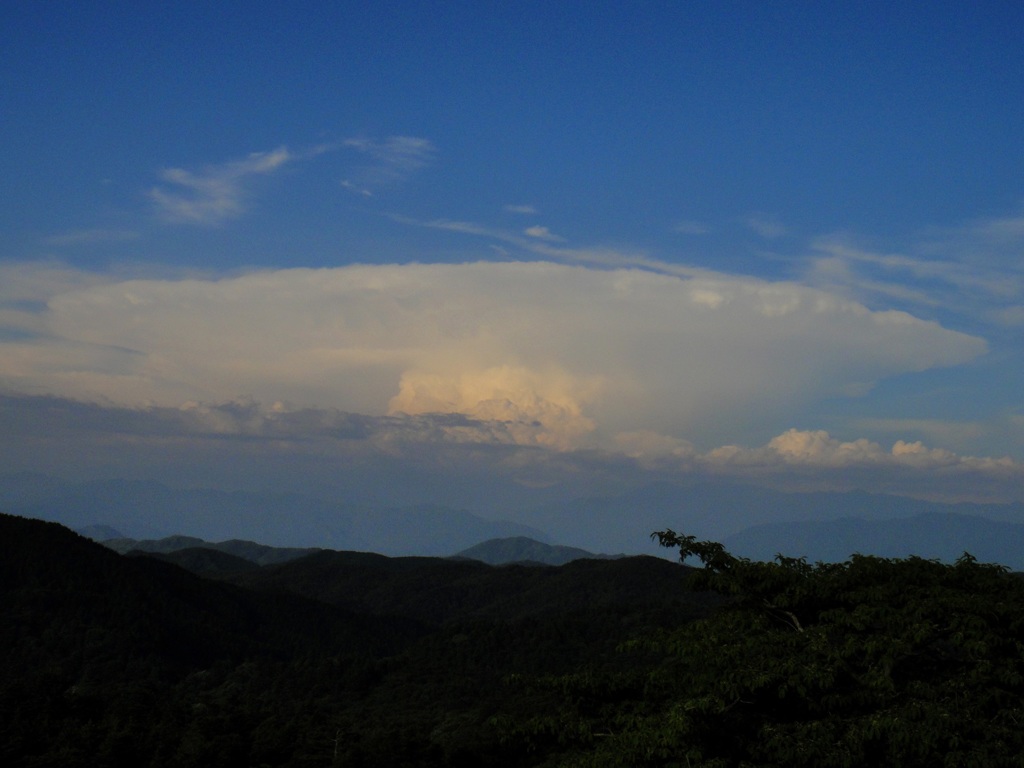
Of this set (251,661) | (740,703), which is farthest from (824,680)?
(251,661)

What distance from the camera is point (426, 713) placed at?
79.9m

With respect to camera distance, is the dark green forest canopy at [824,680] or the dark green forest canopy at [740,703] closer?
the dark green forest canopy at [824,680]

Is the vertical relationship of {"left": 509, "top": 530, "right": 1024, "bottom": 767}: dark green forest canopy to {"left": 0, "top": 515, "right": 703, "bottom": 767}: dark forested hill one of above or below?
above

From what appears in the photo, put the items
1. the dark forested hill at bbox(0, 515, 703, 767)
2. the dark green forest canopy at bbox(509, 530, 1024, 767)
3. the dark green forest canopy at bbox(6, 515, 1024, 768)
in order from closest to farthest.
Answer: the dark green forest canopy at bbox(509, 530, 1024, 767)
the dark green forest canopy at bbox(6, 515, 1024, 768)
the dark forested hill at bbox(0, 515, 703, 767)

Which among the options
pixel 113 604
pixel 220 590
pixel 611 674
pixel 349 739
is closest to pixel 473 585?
pixel 220 590

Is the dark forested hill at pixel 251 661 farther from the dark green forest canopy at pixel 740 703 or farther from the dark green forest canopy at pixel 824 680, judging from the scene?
the dark green forest canopy at pixel 824 680

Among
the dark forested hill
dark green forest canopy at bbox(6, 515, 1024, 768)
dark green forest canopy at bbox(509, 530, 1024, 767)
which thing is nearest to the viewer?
dark green forest canopy at bbox(509, 530, 1024, 767)

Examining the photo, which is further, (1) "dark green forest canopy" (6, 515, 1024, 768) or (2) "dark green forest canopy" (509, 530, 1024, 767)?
(1) "dark green forest canopy" (6, 515, 1024, 768)

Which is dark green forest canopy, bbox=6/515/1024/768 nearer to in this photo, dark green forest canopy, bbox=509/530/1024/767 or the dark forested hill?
dark green forest canopy, bbox=509/530/1024/767

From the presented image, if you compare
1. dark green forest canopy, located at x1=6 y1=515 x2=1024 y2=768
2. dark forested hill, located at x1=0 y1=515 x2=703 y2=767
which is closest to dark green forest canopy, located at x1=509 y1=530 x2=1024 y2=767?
dark green forest canopy, located at x1=6 y1=515 x2=1024 y2=768

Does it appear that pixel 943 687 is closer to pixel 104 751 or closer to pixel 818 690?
pixel 818 690

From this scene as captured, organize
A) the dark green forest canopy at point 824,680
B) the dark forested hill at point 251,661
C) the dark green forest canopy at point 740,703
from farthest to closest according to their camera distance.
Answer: the dark forested hill at point 251,661
the dark green forest canopy at point 740,703
the dark green forest canopy at point 824,680

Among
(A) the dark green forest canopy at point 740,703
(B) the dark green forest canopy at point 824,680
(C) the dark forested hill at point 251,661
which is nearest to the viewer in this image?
(B) the dark green forest canopy at point 824,680

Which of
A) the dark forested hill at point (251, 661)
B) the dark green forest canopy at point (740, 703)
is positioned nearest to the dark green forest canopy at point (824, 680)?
the dark green forest canopy at point (740, 703)
